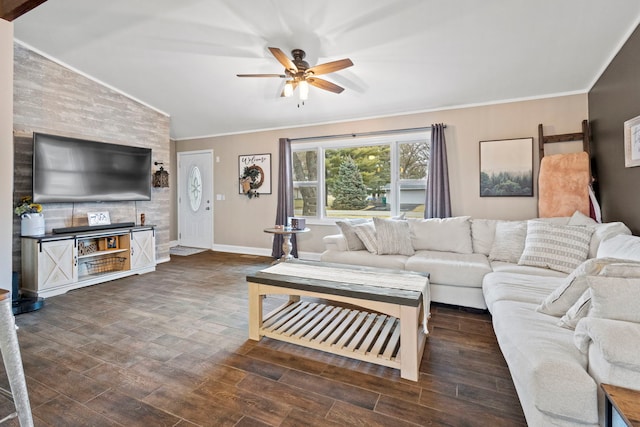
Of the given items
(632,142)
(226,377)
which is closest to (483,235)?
(632,142)

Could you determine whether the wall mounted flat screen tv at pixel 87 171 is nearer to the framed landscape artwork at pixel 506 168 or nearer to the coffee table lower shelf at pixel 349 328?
the coffee table lower shelf at pixel 349 328

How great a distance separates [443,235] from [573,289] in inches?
76.4

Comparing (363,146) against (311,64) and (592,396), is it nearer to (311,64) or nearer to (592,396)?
(311,64)

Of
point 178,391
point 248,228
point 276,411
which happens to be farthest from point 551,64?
point 248,228

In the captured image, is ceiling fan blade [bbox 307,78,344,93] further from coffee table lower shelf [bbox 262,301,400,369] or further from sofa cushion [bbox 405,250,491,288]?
coffee table lower shelf [bbox 262,301,400,369]

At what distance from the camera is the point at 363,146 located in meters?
4.71

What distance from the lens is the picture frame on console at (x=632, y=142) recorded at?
7.76 feet

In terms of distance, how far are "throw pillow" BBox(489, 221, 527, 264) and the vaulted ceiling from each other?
1.66 metres

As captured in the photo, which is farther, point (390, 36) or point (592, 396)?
point (390, 36)

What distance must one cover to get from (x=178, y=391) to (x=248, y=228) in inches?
158

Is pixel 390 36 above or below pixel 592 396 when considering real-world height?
above

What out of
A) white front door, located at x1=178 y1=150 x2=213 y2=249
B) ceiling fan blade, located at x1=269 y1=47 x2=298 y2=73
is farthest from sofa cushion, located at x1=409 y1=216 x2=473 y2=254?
white front door, located at x1=178 y1=150 x2=213 y2=249

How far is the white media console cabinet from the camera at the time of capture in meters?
3.16

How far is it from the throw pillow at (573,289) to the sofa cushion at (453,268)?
108 cm
